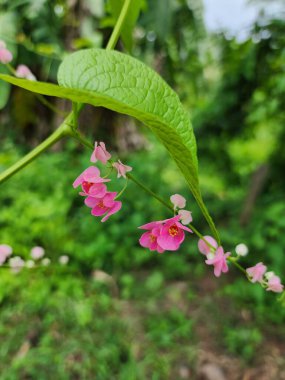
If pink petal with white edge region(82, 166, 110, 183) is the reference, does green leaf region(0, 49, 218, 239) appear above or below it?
above

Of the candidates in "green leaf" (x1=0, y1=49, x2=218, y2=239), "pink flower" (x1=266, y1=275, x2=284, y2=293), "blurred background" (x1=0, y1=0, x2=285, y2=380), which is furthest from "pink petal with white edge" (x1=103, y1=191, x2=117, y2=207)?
"blurred background" (x1=0, y1=0, x2=285, y2=380)

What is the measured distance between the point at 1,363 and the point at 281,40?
5.89ft

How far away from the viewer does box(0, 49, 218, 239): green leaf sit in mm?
288

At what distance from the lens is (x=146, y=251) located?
2.39 meters

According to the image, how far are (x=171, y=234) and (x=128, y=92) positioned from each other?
21cm

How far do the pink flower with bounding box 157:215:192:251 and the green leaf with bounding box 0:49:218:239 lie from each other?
Answer: 12 cm

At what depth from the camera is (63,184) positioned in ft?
8.70

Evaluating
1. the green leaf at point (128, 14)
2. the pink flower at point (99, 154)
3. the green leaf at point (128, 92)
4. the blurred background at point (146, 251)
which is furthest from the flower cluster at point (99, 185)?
the blurred background at point (146, 251)

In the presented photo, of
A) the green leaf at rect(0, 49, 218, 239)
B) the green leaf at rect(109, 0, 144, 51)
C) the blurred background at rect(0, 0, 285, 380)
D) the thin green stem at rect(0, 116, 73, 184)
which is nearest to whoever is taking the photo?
the green leaf at rect(0, 49, 218, 239)

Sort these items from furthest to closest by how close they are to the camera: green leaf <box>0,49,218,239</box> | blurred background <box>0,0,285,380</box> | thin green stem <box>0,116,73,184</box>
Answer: blurred background <box>0,0,285,380</box>
thin green stem <box>0,116,73,184</box>
green leaf <box>0,49,218,239</box>

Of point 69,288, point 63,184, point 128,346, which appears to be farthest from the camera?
point 63,184

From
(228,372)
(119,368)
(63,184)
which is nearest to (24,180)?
(63,184)

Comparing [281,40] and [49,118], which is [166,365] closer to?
[281,40]

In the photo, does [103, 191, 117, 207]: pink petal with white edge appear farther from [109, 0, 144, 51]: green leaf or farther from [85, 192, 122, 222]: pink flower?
[109, 0, 144, 51]: green leaf
